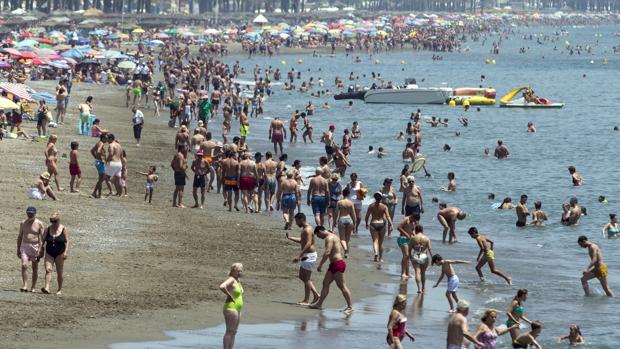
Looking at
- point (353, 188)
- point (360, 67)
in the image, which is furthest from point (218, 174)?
point (360, 67)

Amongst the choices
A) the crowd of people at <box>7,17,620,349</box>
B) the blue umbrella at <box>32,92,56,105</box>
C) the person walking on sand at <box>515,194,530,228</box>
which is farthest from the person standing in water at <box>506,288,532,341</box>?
the blue umbrella at <box>32,92,56,105</box>

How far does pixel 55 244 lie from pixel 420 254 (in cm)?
662

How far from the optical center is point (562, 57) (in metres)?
134

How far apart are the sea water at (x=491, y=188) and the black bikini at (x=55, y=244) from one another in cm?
211

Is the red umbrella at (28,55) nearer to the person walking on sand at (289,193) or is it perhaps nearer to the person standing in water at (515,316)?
the person walking on sand at (289,193)

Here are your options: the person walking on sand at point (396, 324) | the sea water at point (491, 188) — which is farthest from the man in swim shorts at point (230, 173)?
the person walking on sand at point (396, 324)

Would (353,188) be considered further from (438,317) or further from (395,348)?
(395,348)

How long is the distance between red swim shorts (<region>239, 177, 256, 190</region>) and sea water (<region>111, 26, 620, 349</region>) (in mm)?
2651

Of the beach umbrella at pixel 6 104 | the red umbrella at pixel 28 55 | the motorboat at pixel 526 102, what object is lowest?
the motorboat at pixel 526 102

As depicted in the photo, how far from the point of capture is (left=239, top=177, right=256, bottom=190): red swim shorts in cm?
2703

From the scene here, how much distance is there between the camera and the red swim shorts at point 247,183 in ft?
88.7

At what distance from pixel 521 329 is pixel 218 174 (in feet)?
44.0

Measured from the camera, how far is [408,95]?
68375 mm

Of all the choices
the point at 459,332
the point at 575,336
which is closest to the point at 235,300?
the point at 459,332
